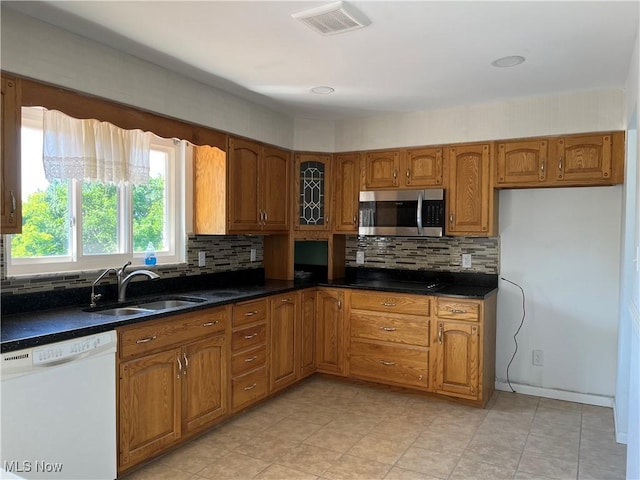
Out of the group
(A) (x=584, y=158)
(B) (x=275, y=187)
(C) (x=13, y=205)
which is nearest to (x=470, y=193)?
(A) (x=584, y=158)

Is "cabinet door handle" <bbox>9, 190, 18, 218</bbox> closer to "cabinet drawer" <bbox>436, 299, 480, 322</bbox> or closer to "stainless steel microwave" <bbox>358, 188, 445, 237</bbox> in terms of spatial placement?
"stainless steel microwave" <bbox>358, 188, 445, 237</bbox>

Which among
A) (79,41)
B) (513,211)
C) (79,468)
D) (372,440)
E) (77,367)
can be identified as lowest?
(372,440)

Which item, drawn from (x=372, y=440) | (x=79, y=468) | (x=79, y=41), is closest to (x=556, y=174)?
(x=372, y=440)

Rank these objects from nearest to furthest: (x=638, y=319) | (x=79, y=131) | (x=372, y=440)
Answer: (x=638, y=319) → (x=79, y=131) → (x=372, y=440)

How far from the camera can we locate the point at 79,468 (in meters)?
2.11

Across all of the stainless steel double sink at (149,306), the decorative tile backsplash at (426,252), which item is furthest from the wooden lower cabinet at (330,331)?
the stainless steel double sink at (149,306)

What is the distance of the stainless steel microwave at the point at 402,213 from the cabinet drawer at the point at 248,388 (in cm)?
153

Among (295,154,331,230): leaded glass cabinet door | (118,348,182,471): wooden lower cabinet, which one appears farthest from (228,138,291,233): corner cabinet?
(118,348,182,471): wooden lower cabinet

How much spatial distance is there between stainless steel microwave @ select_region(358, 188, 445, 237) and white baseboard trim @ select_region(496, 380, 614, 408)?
55.8 inches

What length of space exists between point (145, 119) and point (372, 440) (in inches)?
96.7

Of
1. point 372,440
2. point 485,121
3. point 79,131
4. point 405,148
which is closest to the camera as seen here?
point 79,131

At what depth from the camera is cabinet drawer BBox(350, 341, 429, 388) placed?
3629 millimetres

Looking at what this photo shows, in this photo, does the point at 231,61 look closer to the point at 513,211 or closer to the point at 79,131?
the point at 79,131

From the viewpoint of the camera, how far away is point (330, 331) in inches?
159
